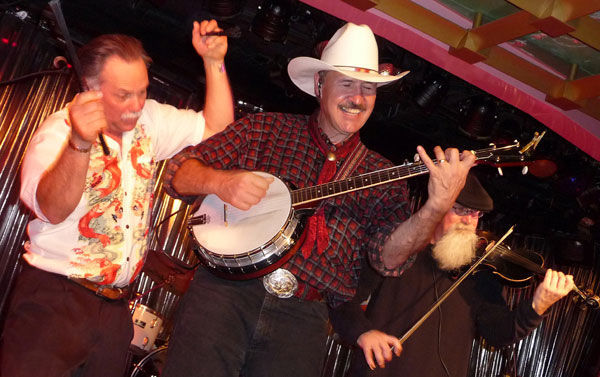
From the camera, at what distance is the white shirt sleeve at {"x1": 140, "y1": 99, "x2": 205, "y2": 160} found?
10.4 ft

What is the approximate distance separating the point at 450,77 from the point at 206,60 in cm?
412

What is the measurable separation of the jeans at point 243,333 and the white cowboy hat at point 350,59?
123cm

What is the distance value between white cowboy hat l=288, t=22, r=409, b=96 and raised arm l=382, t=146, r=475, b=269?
2.04ft

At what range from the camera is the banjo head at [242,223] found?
2.70 meters

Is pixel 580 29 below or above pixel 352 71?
above

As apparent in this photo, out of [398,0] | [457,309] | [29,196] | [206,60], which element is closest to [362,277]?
[457,309]

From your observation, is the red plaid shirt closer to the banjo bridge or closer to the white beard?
the banjo bridge

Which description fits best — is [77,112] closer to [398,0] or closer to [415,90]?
[398,0]

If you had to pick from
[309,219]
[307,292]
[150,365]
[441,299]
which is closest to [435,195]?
[309,219]

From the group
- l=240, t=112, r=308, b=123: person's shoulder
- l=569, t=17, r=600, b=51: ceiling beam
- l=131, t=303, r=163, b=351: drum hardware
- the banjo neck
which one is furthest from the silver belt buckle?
l=569, t=17, r=600, b=51: ceiling beam

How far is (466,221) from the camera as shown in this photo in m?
4.36

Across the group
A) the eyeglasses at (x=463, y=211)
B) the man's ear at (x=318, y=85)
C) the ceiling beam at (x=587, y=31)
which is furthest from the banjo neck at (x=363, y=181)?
the ceiling beam at (x=587, y=31)

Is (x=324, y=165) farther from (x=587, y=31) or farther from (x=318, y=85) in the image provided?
(x=587, y=31)

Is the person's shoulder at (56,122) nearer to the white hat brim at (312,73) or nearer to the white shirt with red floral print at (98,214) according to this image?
the white shirt with red floral print at (98,214)
